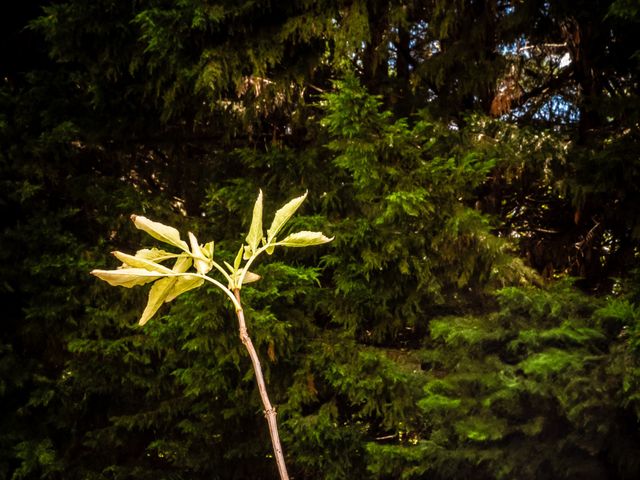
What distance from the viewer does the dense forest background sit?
2344 mm

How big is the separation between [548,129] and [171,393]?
2659 mm

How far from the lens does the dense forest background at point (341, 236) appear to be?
234cm

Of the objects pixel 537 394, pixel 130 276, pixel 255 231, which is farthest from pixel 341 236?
pixel 130 276

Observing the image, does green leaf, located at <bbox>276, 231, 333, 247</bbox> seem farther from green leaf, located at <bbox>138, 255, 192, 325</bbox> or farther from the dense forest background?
the dense forest background

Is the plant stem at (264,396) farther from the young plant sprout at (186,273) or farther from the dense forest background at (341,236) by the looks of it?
the dense forest background at (341,236)

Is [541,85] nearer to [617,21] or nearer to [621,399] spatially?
[617,21]

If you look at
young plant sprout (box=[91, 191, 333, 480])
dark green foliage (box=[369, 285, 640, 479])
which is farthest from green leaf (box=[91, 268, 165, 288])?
dark green foliage (box=[369, 285, 640, 479])

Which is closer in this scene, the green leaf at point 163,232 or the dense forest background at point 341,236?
the green leaf at point 163,232

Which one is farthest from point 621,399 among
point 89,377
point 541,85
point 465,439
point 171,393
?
point 89,377

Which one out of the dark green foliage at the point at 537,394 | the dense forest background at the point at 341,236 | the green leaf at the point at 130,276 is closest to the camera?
the green leaf at the point at 130,276

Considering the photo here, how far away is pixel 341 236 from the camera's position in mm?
2936

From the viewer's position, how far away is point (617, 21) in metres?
2.60

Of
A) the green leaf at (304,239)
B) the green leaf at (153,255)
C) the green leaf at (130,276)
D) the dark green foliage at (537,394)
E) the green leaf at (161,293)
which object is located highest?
the green leaf at (304,239)

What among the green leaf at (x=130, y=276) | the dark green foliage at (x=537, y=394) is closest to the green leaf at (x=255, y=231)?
the green leaf at (x=130, y=276)
